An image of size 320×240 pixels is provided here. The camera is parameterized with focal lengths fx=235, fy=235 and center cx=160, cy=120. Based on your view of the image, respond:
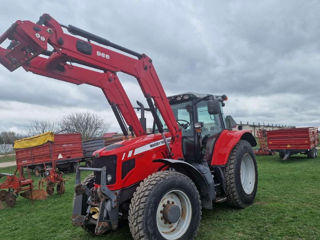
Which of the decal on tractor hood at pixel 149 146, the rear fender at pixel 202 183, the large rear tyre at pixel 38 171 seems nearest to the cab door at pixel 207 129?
the rear fender at pixel 202 183

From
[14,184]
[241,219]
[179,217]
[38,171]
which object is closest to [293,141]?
[241,219]

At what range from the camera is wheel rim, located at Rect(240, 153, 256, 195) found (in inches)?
201

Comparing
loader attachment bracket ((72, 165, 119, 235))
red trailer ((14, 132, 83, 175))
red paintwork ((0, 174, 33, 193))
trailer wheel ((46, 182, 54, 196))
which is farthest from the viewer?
red trailer ((14, 132, 83, 175))

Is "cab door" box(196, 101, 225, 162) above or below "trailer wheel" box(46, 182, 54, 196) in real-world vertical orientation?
above

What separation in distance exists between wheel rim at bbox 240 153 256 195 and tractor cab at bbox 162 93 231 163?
0.88 m

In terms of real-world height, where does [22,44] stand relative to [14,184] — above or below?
above

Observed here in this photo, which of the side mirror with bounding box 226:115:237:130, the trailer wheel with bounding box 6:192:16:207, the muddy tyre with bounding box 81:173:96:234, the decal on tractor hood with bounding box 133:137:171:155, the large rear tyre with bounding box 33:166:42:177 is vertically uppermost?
the side mirror with bounding box 226:115:237:130

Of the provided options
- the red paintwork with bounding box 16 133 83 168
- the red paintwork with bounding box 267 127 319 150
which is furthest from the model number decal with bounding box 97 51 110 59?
the red paintwork with bounding box 267 127 319 150

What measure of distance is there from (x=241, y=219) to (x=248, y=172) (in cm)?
141

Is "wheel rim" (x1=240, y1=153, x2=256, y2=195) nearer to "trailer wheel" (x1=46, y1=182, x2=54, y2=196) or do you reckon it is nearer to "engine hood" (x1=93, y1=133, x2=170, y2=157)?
"engine hood" (x1=93, y1=133, x2=170, y2=157)

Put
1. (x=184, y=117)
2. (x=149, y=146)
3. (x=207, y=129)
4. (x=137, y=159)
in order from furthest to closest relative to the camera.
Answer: (x=207, y=129)
(x=184, y=117)
(x=149, y=146)
(x=137, y=159)

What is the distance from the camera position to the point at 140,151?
3611 millimetres

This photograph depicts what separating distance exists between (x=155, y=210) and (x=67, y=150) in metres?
12.3

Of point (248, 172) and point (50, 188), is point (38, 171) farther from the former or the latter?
point (248, 172)
